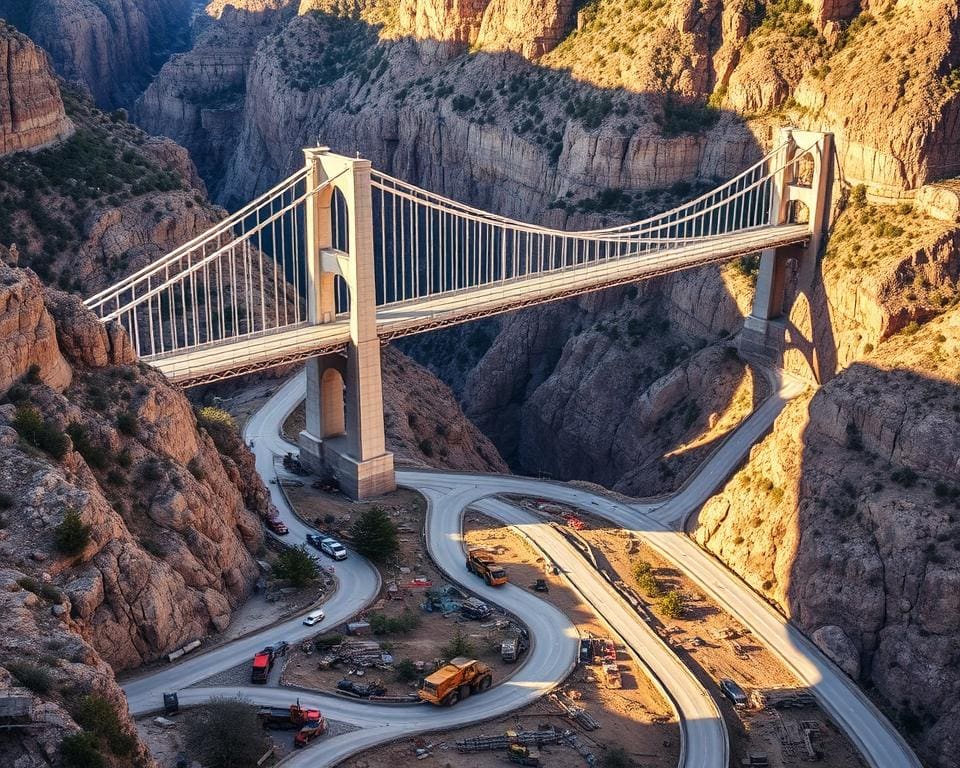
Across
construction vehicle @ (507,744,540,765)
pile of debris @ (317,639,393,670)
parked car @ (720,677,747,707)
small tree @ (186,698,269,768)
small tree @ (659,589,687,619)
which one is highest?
Answer: small tree @ (186,698,269,768)

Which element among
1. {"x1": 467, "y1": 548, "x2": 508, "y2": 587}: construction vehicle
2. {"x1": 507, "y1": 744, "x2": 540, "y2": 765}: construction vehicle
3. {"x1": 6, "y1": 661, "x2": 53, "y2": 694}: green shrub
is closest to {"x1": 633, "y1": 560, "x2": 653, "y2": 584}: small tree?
{"x1": 467, "y1": 548, "x2": 508, "y2": 587}: construction vehicle

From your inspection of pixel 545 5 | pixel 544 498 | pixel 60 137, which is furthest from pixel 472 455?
pixel 545 5

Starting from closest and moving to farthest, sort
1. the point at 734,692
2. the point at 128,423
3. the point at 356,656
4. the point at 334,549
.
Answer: the point at 356,656 < the point at 128,423 < the point at 734,692 < the point at 334,549

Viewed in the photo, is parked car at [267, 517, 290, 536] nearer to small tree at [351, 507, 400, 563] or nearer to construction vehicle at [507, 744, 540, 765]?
small tree at [351, 507, 400, 563]

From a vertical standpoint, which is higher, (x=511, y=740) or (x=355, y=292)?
(x=355, y=292)

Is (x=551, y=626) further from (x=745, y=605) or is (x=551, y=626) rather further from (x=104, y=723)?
(x=104, y=723)

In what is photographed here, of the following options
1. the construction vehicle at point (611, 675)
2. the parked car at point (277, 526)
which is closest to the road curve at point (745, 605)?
the construction vehicle at point (611, 675)

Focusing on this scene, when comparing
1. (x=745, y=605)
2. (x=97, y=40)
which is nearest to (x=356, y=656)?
(x=745, y=605)
